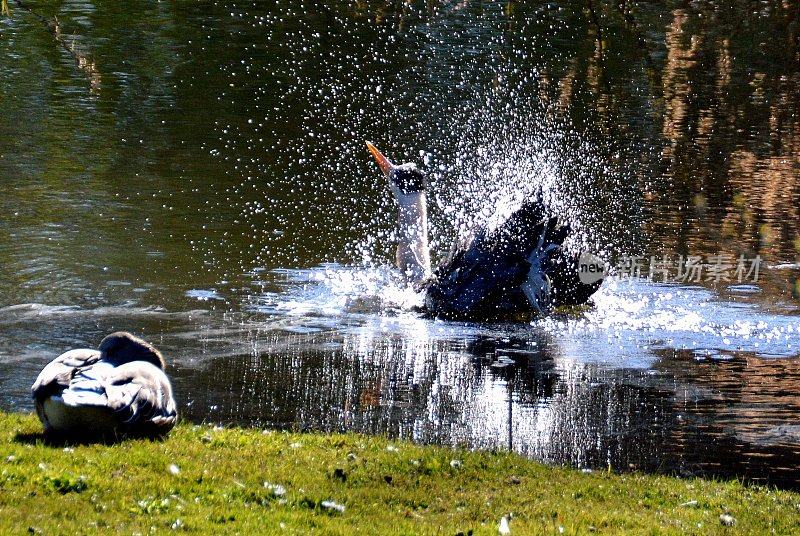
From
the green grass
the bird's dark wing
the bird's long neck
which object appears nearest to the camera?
the green grass

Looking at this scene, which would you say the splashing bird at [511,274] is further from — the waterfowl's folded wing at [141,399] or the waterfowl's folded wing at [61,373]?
the waterfowl's folded wing at [61,373]

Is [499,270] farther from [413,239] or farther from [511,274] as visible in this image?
[413,239]

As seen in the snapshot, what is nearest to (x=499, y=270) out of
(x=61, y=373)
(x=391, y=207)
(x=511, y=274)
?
(x=511, y=274)

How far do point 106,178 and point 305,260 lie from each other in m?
4.99

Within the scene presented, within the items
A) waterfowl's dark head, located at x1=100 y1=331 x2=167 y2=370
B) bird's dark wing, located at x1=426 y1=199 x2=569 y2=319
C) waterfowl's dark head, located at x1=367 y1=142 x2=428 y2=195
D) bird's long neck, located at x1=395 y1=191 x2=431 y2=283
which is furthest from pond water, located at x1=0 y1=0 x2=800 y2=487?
waterfowl's dark head, located at x1=100 y1=331 x2=167 y2=370

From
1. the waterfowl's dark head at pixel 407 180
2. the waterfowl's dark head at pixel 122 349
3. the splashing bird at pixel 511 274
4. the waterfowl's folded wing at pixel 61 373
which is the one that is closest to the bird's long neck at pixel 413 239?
the waterfowl's dark head at pixel 407 180

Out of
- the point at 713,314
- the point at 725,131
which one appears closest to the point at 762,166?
the point at 725,131

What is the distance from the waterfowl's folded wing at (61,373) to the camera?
7.82 metres

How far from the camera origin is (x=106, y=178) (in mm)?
19000

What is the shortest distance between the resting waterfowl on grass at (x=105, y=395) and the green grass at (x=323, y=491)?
0.53 ft

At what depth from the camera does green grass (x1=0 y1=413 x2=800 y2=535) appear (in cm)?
681

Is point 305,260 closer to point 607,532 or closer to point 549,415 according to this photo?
point 549,415

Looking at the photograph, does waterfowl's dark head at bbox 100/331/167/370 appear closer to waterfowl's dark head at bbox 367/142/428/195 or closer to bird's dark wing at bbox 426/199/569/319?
bird's dark wing at bbox 426/199/569/319

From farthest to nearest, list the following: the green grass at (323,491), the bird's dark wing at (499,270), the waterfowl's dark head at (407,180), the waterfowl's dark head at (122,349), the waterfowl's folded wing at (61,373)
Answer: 1. the waterfowl's dark head at (407,180)
2. the bird's dark wing at (499,270)
3. the waterfowl's dark head at (122,349)
4. the waterfowl's folded wing at (61,373)
5. the green grass at (323,491)
